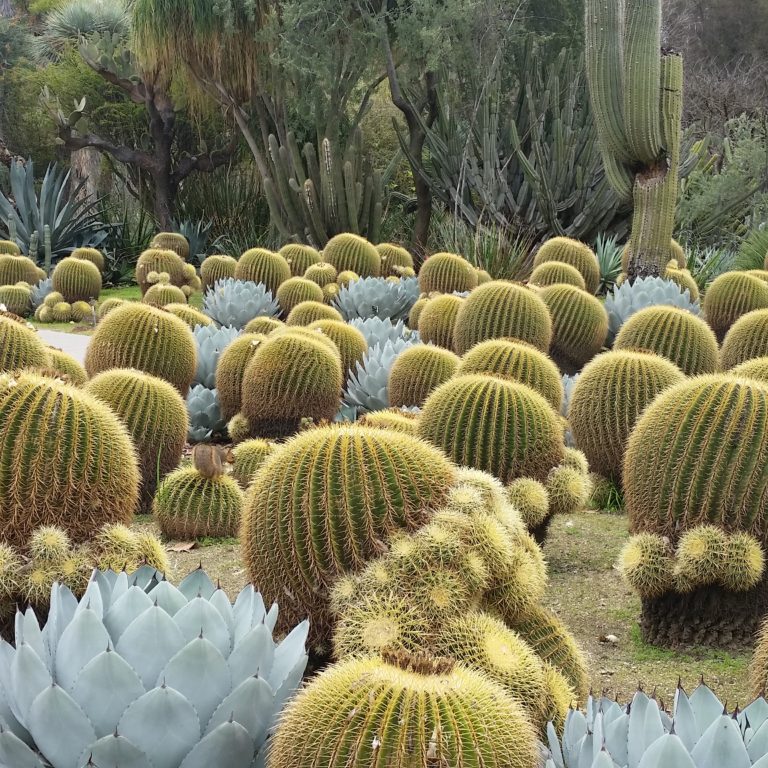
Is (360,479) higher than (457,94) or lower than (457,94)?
lower

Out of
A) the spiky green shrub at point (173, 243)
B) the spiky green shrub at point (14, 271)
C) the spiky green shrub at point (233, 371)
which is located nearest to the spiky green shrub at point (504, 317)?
the spiky green shrub at point (233, 371)

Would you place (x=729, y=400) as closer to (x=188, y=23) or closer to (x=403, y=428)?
(x=403, y=428)

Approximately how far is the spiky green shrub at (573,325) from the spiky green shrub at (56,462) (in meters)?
4.28

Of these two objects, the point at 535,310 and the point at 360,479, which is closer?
the point at 360,479

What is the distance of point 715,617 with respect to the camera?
11.4ft

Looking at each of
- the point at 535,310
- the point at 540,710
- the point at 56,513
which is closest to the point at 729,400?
the point at 540,710

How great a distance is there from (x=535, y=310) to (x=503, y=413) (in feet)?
8.24

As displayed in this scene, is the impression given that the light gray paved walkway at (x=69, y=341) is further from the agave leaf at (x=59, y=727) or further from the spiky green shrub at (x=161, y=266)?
the agave leaf at (x=59, y=727)

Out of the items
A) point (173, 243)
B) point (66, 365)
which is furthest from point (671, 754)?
point (173, 243)

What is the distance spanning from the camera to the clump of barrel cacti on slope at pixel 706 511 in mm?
3352

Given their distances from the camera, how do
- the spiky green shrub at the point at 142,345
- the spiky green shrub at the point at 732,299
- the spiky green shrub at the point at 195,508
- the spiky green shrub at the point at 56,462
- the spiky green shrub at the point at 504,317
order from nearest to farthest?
the spiky green shrub at the point at 56,462, the spiky green shrub at the point at 195,508, the spiky green shrub at the point at 142,345, the spiky green shrub at the point at 504,317, the spiky green shrub at the point at 732,299

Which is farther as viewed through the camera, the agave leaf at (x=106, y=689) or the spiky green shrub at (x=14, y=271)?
the spiky green shrub at (x=14, y=271)

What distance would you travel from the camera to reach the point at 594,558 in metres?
4.34

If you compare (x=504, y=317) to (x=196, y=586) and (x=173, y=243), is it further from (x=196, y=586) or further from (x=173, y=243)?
(x=173, y=243)
